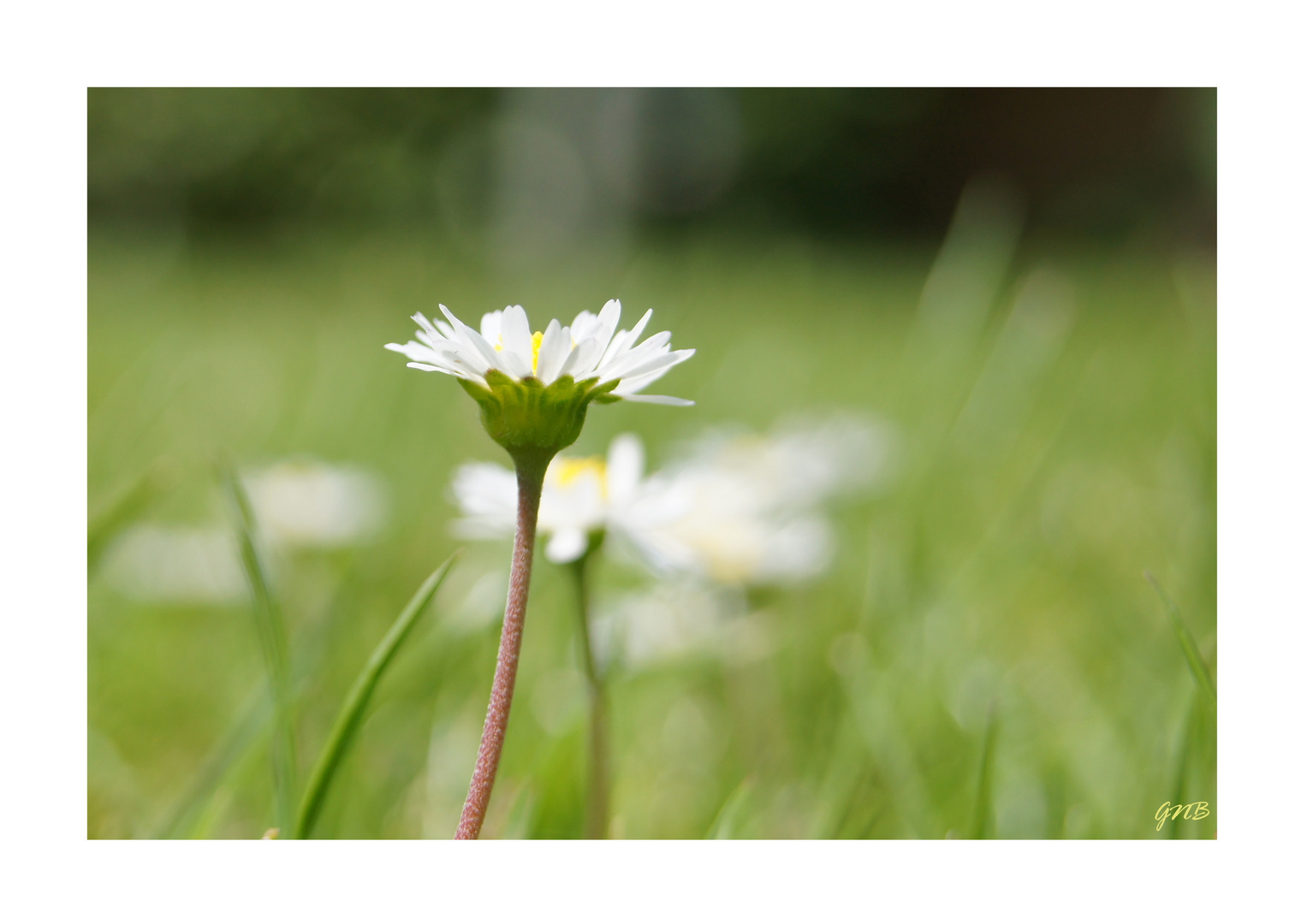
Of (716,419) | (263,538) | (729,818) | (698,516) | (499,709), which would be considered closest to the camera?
(499,709)

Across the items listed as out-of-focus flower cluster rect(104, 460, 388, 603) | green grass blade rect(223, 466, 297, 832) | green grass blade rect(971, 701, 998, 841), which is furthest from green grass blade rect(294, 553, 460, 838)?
out-of-focus flower cluster rect(104, 460, 388, 603)

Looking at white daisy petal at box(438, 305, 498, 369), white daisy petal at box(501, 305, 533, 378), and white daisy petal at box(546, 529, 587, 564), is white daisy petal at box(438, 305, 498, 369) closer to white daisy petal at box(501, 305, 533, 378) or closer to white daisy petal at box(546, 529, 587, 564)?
white daisy petal at box(501, 305, 533, 378)

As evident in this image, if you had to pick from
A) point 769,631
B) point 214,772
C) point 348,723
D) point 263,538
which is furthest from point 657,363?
point 263,538

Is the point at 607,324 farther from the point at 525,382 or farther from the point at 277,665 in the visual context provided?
the point at 277,665

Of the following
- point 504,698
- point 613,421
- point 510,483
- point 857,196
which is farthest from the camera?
point 857,196

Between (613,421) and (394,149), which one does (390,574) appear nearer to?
(613,421)
